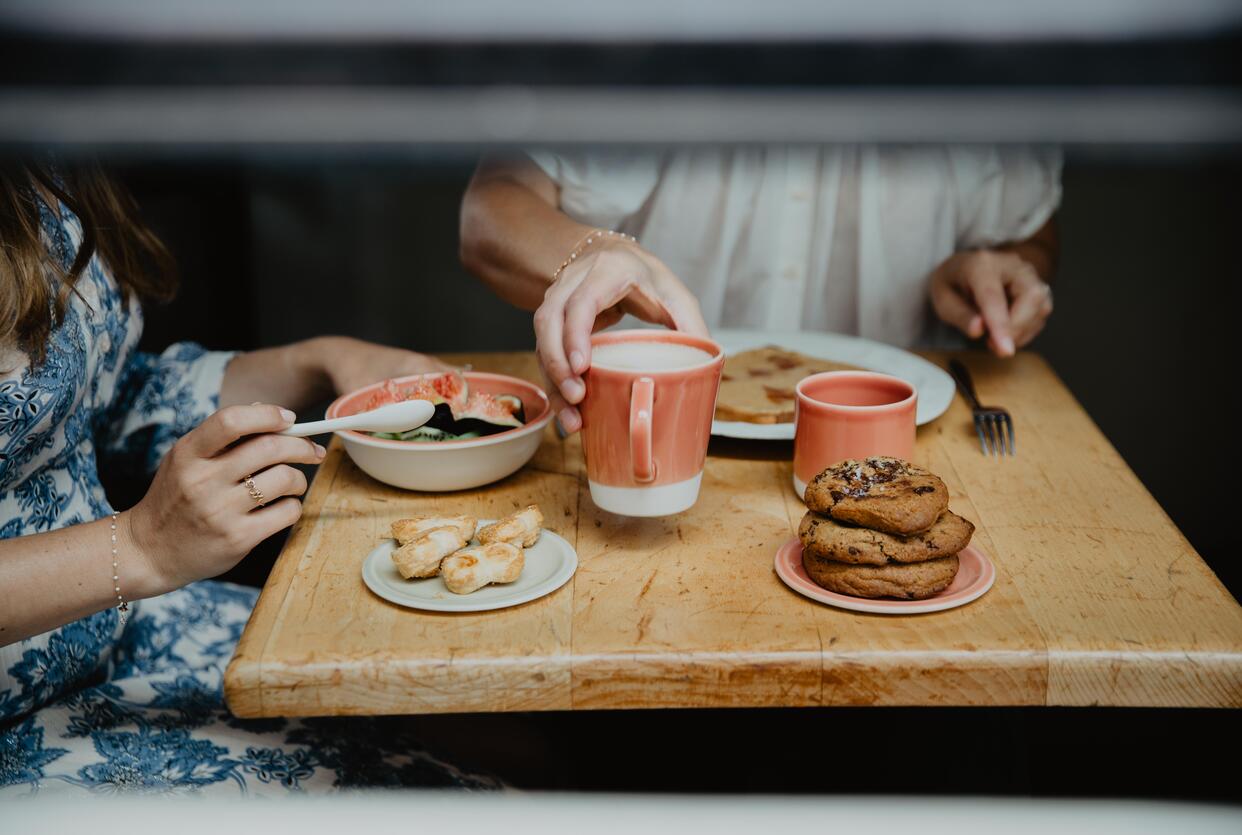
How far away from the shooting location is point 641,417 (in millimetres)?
888

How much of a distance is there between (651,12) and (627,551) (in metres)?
0.80

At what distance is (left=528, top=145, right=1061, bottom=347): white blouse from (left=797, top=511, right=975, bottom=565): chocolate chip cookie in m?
1.14

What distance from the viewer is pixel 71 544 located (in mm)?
1002

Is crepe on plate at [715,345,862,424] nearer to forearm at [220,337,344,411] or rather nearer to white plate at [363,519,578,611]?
white plate at [363,519,578,611]

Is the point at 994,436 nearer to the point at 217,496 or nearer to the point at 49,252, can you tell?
the point at 217,496

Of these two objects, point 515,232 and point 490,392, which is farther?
point 515,232

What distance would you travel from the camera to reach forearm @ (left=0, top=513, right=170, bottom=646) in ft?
3.21

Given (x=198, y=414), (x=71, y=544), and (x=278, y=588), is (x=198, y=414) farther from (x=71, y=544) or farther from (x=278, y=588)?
(x=278, y=588)

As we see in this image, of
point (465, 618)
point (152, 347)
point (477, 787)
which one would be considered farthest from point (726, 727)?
point (152, 347)

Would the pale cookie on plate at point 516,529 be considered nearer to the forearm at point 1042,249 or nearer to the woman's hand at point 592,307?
the woman's hand at point 592,307

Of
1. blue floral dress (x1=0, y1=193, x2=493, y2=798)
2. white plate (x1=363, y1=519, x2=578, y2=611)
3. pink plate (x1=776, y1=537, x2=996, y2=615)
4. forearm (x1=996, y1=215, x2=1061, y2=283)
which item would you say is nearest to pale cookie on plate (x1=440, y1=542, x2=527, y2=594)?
white plate (x1=363, y1=519, x2=578, y2=611)

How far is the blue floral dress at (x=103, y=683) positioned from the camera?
110 cm

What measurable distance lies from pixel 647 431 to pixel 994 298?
2.78 feet

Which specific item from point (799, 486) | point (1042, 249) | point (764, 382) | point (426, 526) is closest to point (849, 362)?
point (764, 382)
